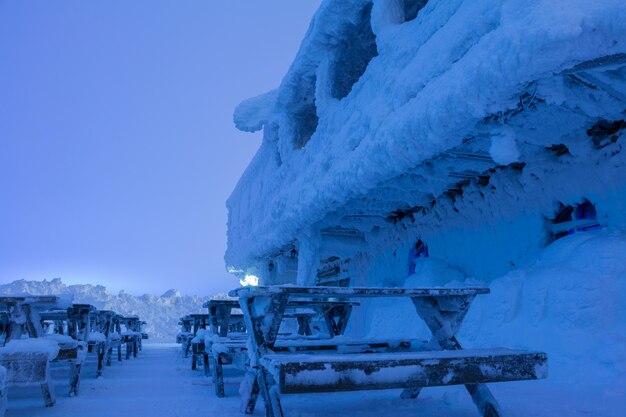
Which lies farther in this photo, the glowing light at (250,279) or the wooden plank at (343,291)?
the glowing light at (250,279)

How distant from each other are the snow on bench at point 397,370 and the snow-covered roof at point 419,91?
1.96 meters

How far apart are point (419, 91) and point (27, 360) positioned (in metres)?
4.39

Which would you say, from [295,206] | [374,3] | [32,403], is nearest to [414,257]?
[295,206]

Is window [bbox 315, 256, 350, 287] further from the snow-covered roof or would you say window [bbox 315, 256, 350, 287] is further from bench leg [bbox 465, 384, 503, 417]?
bench leg [bbox 465, 384, 503, 417]

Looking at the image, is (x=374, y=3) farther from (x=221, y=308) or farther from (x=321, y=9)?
(x=221, y=308)

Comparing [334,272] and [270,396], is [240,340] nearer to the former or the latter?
[270,396]

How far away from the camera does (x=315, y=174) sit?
7.43 metres

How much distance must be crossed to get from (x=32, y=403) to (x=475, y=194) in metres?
5.86

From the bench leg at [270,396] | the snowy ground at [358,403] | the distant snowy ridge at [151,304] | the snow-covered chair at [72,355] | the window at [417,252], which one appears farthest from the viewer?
the distant snowy ridge at [151,304]

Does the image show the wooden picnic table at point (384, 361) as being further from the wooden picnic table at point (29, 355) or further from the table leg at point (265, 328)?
the wooden picnic table at point (29, 355)

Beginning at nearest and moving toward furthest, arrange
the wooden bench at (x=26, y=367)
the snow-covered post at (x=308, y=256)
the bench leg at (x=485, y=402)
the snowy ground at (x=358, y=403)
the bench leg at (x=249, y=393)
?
1. the bench leg at (x=485, y=402)
2. the snowy ground at (x=358, y=403)
3. the bench leg at (x=249, y=393)
4. the wooden bench at (x=26, y=367)
5. the snow-covered post at (x=308, y=256)

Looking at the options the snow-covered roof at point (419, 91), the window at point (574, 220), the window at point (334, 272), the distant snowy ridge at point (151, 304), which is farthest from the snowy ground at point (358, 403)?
the distant snowy ridge at point (151, 304)

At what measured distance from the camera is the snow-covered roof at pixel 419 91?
3.08 m

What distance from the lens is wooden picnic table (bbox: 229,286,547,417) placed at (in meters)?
2.17
